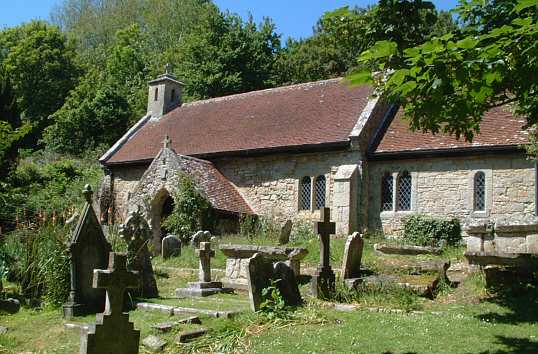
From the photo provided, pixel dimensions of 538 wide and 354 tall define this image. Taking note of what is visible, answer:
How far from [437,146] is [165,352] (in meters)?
13.4

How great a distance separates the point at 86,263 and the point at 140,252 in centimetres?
139

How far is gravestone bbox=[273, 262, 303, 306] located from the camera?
9516 millimetres

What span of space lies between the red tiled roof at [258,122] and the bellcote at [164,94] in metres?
0.68

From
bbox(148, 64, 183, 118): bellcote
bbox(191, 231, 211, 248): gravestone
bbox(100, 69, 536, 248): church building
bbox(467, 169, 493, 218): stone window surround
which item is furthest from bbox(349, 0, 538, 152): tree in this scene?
bbox(148, 64, 183, 118): bellcote

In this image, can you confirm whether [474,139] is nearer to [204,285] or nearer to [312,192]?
[312,192]

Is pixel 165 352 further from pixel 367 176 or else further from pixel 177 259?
pixel 367 176

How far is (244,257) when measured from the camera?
42.4 feet

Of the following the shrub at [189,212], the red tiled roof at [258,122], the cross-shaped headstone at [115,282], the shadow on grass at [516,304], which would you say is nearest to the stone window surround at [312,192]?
the red tiled roof at [258,122]

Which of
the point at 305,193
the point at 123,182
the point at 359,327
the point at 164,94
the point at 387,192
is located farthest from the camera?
the point at 164,94

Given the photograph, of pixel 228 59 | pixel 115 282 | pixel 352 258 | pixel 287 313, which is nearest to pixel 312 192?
pixel 352 258

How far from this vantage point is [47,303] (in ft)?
34.2

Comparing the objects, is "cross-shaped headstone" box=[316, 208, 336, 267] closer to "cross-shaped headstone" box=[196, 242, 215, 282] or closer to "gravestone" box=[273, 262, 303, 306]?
"gravestone" box=[273, 262, 303, 306]

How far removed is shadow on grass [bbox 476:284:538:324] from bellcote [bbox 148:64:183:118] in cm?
2245

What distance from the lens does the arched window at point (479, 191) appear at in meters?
18.1
